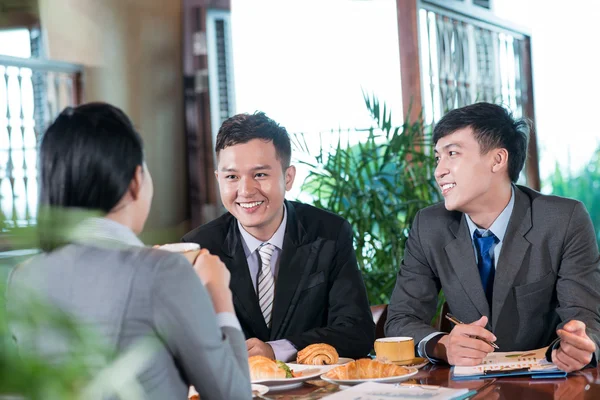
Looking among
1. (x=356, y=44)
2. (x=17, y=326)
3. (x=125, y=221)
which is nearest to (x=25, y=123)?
(x=356, y=44)

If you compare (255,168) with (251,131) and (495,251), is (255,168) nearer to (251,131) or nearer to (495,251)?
(251,131)

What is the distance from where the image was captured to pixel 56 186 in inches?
43.6

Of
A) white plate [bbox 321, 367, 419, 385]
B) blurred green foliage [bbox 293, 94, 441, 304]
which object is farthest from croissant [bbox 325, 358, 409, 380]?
blurred green foliage [bbox 293, 94, 441, 304]

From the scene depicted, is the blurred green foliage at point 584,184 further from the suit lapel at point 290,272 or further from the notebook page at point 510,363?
the notebook page at point 510,363

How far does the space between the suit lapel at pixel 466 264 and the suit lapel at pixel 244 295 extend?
0.61m

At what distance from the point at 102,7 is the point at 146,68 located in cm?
54

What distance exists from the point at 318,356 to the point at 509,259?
2.28ft

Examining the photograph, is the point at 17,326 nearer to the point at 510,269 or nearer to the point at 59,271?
the point at 59,271

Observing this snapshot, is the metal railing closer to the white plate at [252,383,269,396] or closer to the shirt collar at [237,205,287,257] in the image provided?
the shirt collar at [237,205,287,257]

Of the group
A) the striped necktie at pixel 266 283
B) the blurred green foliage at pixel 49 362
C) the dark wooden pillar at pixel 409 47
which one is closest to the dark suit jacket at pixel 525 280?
the striped necktie at pixel 266 283

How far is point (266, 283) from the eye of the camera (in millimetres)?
2365

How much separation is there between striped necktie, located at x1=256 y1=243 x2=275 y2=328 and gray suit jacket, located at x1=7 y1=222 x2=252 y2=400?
122cm

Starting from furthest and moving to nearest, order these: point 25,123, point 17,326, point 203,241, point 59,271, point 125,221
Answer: point 25,123, point 203,241, point 125,221, point 59,271, point 17,326

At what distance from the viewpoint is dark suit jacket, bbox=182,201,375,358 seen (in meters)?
2.28
